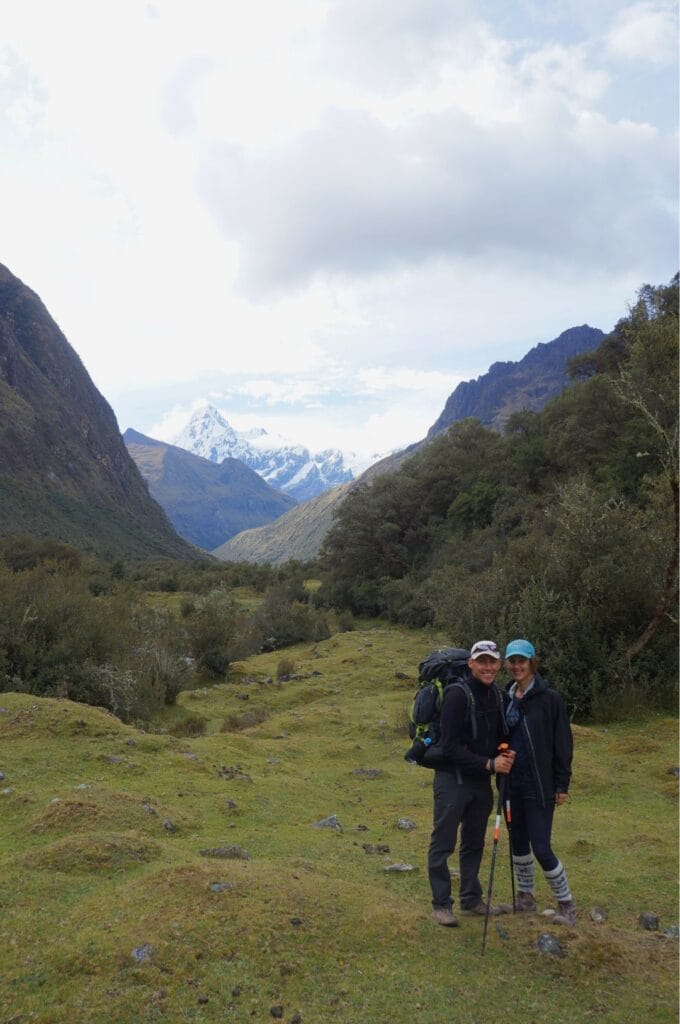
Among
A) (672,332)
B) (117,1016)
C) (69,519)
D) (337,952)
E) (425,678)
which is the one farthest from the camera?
(69,519)

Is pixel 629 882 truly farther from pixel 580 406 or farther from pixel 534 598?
pixel 580 406

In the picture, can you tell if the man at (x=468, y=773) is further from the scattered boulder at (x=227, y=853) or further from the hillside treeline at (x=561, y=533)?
the hillside treeline at (x=561, y=533)

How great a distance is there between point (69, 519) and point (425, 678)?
4611 inches

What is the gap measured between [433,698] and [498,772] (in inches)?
31.4

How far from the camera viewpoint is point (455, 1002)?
4.30 meters

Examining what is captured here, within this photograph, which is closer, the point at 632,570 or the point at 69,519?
the point at 632,570

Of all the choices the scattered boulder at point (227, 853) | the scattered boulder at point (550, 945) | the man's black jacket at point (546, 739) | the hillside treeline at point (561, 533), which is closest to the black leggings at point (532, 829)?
the man's black jacket at point (546, 739)

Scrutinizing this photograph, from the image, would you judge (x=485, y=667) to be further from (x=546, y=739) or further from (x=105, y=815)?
(x=105, y=815)

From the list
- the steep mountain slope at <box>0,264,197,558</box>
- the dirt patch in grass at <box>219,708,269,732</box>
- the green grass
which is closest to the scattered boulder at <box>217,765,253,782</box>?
the green grass

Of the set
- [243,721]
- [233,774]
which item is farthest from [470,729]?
[243,721]

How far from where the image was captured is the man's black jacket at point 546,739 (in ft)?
18.7

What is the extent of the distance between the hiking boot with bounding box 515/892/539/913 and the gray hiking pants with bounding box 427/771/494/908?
1.30 feet

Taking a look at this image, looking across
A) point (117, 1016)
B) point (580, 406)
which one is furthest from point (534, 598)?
point (580, 406)

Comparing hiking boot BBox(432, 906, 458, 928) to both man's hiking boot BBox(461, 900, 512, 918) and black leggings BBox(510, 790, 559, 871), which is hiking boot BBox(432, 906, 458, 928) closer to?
man's hiking boot BBox(461, 900, 512, 918)
